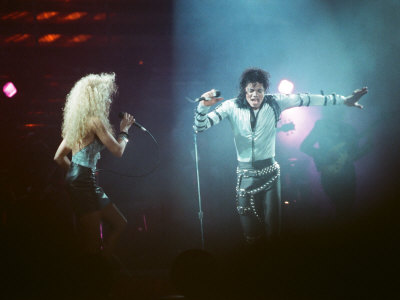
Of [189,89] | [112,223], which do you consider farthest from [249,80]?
[189,89]

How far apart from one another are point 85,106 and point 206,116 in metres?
1.18

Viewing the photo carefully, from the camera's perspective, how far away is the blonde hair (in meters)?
2.63

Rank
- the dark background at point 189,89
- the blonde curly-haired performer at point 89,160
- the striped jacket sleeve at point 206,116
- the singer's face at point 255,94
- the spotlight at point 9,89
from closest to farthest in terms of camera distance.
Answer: the blonde curly-haired performer at point 89,160 < the striped jacket sleeve at point 206,116 < the singer's face at point 255,94 < the dark background at point 189,89 < the spotlight at point 9,89

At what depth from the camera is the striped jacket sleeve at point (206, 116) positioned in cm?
298

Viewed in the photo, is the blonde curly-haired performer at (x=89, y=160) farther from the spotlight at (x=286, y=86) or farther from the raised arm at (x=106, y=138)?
the spotlight at (x=286, y=86)

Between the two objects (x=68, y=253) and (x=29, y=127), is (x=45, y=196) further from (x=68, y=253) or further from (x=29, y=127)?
(x=29, y=127)

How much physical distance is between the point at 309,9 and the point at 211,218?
12.5ft

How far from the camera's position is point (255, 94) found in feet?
10.3

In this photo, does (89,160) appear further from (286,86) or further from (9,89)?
(286,86)

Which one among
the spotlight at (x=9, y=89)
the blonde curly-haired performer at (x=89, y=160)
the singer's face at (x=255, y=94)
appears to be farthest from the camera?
the spotlight at (x=9, y=89)

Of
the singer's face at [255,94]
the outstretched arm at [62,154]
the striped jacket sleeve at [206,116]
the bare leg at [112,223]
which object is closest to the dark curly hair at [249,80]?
the singer's face at [255,94]

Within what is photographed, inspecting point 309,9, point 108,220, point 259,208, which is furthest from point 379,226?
point 108,220

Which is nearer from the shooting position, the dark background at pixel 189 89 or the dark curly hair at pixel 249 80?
the dark curly hair at pixel 249 80

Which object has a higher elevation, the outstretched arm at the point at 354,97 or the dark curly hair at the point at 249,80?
the dark curly hair at the point at 249,80
